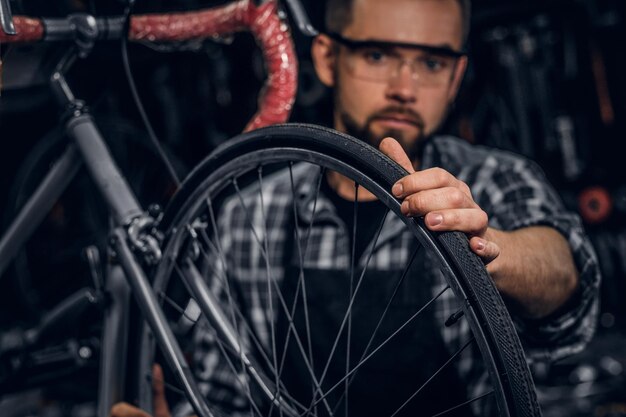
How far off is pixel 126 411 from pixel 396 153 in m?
0.75

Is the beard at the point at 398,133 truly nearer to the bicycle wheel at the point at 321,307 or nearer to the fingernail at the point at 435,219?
the bicycle wheel at the point at 321,307

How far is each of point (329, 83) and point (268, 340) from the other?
662 millimetres

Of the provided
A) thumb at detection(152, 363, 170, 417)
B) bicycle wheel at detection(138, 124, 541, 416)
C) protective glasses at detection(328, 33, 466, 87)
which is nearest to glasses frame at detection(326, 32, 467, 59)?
protective glasses at detection(328, 33, 466, 87)

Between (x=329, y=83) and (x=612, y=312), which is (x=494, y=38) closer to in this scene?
(x=612, y=312)

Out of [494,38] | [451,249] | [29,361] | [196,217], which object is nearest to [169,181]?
[29,361]

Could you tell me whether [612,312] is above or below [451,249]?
below

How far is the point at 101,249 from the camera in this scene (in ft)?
9.78

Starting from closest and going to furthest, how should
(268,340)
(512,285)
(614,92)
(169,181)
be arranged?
(512,285) < (268,340) < (169,181) < (614,92)

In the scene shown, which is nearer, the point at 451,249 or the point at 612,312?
the point at 451,249

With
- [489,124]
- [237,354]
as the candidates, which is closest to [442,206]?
[237,354]

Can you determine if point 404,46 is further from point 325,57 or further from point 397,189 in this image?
point 397,189

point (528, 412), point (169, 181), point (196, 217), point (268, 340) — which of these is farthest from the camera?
point (169, 181)

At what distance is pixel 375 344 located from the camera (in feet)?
5.12

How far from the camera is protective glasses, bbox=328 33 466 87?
151cm
